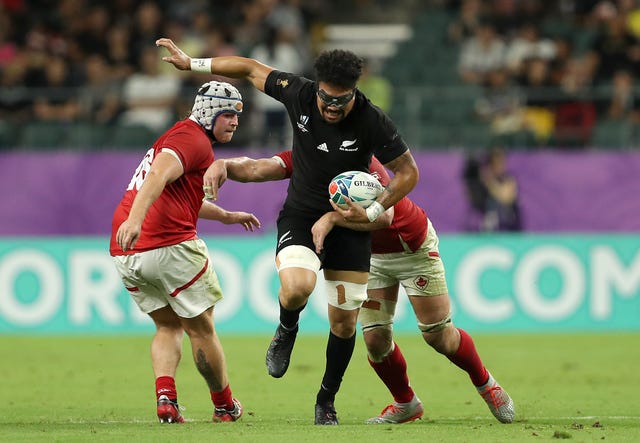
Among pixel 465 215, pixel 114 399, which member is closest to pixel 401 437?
pixel 114 399

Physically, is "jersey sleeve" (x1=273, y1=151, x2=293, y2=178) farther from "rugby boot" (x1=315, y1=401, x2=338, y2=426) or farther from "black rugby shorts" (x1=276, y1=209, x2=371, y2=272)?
"rugby boot" (x1=315, y1=401, x2=338, y2=426)

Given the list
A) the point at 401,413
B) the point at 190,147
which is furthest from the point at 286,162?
the point at 401,413

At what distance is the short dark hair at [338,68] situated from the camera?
27.5ft

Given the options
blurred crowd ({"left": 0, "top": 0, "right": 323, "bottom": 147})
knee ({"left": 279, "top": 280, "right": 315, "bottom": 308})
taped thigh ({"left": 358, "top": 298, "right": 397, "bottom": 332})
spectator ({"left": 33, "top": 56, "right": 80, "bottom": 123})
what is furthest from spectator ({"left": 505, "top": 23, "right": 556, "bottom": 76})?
knee ({"left": 279, "top": 280, "right": 315, "bottom": 308})

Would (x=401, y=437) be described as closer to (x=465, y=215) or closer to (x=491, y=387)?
(x=491, y=387)

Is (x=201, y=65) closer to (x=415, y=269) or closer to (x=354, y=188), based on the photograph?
(x=354, y=188)

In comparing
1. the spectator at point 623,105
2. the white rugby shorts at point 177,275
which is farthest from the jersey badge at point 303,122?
the spectator at point 623,105

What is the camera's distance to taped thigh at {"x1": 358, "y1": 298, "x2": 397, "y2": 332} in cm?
947

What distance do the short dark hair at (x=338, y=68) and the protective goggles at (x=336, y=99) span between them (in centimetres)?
7

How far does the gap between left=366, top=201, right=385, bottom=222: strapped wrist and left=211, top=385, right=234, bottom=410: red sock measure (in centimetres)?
175

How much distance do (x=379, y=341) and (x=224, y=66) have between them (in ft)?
7.71

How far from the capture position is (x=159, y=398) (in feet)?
29.5

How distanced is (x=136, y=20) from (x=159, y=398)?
559 inches

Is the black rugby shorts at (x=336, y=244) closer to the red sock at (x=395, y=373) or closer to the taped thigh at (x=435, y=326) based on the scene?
the taped thigh at (x=435, y=326)
